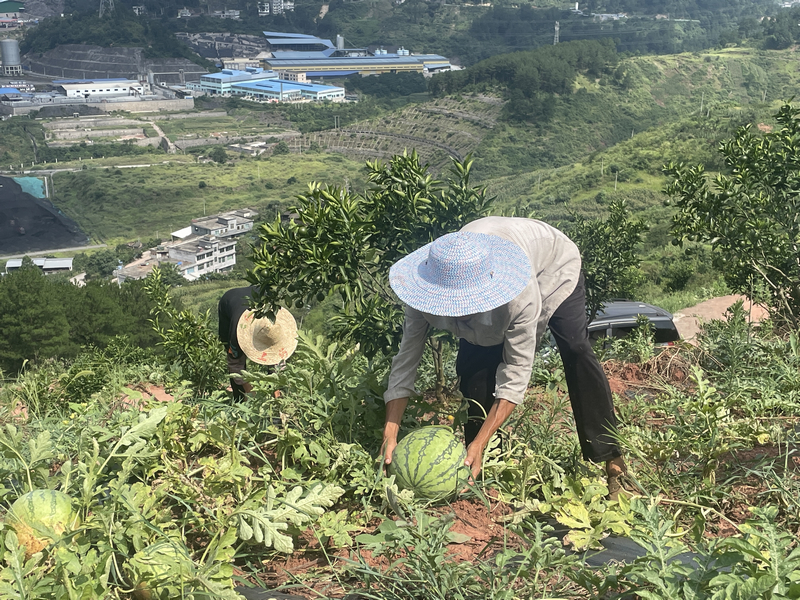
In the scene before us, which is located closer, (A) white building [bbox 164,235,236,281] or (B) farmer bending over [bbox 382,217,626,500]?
(B) farmer bending over [bbox 382,217,626,500]

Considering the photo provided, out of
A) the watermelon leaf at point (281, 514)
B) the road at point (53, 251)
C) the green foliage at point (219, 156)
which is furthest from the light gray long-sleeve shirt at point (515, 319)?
the green foliage at point (219, 156)

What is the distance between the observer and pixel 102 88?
3637 inches

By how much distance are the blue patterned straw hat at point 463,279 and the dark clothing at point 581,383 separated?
0.41 meters

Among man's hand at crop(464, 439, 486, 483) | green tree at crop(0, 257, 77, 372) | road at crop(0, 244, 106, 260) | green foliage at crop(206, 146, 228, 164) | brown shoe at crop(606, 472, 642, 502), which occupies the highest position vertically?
man's hand at crop(464, 439, 486, 483)

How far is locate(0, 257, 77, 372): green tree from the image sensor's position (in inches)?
653

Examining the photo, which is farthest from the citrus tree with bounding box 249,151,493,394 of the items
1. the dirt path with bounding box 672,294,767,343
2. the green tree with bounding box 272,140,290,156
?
the green tree with bounding box 272,140,290,156

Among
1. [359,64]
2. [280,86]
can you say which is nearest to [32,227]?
[280,86]

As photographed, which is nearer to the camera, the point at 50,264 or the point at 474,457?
the point at 474,457

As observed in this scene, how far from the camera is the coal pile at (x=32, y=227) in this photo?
53969mm

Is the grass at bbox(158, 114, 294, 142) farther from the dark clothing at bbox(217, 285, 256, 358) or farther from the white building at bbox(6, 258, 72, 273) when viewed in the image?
the dark clothing at bbox(217, 285, 256, 358)

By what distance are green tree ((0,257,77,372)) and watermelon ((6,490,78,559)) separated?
15541mm

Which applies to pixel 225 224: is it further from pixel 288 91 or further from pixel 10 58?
pixel 10 58

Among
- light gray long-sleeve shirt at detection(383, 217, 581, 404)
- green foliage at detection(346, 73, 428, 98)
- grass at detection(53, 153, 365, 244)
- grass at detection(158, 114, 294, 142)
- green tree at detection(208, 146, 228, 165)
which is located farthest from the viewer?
green foliage at detection(346, 73, 428, 98)

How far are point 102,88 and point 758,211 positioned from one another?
325ft
